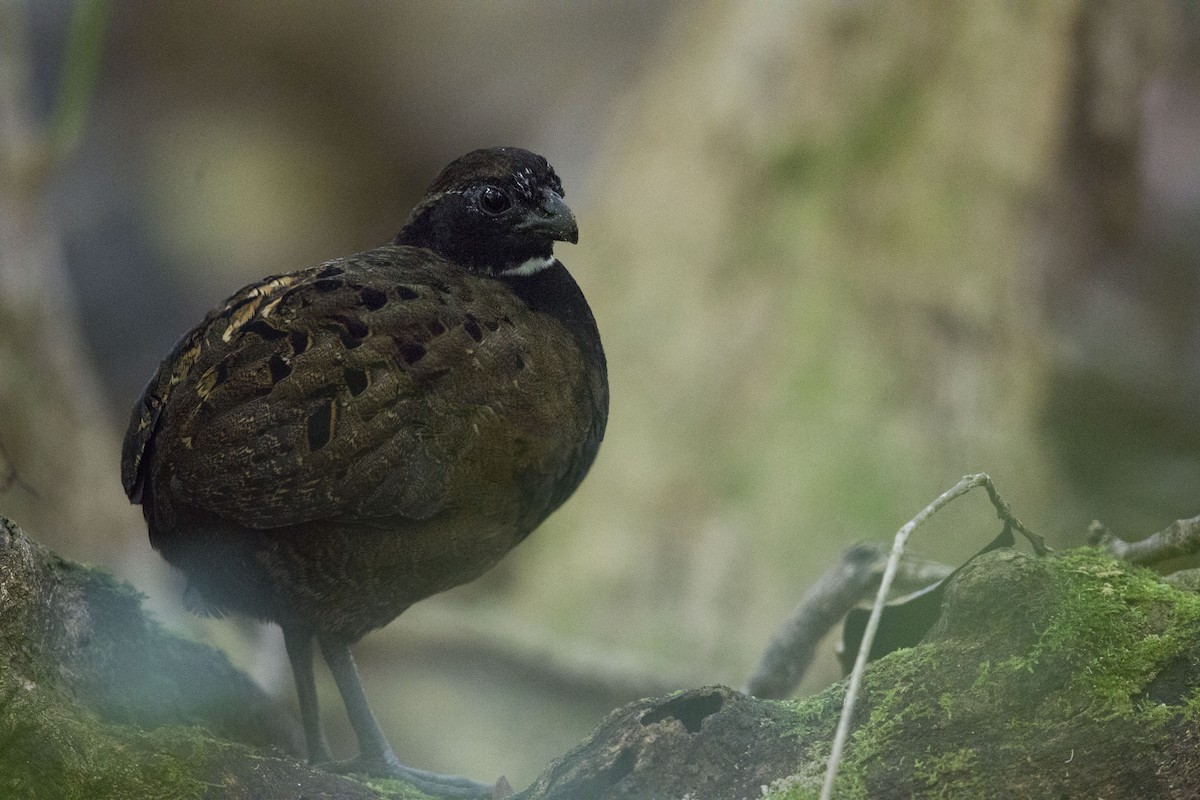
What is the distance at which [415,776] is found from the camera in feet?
11.7

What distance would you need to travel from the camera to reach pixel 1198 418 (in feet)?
24.9

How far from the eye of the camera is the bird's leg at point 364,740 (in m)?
3.54

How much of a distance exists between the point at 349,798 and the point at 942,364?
4.92 meters

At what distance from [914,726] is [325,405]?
1.58 metres

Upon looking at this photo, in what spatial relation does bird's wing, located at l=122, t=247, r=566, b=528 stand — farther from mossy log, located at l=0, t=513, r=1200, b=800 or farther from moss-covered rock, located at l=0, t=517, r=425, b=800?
mossy log, located at l=0, t=513, r=1200, b=800

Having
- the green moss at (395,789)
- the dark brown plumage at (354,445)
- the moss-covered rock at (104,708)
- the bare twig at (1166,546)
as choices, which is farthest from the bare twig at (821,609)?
the moss-covered rock at (104,708)

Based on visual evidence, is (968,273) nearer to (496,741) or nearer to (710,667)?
(710,667)

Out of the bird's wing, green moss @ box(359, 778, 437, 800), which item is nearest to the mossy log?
green moss @ box(359, 778, 437, 800)

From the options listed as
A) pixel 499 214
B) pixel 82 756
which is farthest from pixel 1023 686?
pixel 499 214

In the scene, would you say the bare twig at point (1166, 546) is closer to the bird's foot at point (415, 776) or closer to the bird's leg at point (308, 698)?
the bird's foot at point (415, 776)

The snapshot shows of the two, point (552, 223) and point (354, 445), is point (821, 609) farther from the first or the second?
point (354, 445)

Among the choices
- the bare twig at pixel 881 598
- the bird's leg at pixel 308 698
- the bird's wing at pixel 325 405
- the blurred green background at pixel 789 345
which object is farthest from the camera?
the blurred green background at pixel 789 345

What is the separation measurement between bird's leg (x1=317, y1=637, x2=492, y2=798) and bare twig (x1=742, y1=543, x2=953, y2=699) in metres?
1.19

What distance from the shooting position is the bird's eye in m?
3.86
